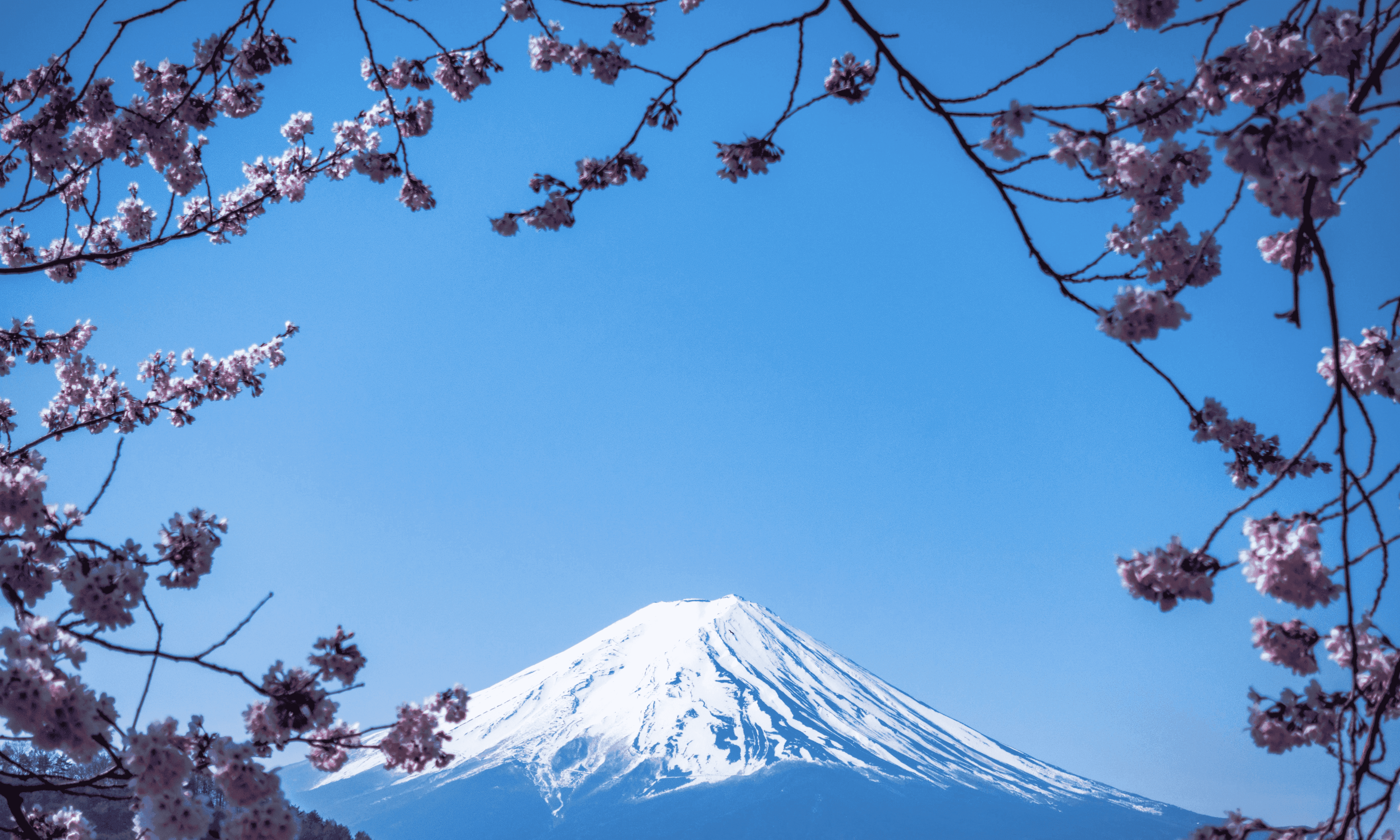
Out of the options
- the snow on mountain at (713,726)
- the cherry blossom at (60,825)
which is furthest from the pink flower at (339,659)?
the snow on mountain at (713,726)

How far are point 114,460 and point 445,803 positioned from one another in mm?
95936

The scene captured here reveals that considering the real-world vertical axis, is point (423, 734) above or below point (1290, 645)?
above

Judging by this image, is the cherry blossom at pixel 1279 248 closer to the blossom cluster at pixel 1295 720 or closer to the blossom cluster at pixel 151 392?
the blossom cluster at pixel 1295 720

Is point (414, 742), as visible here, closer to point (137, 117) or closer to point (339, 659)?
point (339, 659)

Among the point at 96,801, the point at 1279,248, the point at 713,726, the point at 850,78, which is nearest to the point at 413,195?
the point at 850,78

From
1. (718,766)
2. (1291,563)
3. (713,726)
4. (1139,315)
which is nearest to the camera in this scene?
(1291,563)

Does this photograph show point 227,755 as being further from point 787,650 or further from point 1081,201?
point 787,650

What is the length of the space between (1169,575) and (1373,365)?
1.02 meters

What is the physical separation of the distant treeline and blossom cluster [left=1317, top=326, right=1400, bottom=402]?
3872 mm

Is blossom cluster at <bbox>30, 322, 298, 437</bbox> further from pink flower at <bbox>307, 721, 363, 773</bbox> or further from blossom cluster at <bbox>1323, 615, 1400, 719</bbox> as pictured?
blossom cluster at <bbox>1323, 615, 1400, 719</bbox>

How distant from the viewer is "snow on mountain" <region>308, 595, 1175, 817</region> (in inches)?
3297

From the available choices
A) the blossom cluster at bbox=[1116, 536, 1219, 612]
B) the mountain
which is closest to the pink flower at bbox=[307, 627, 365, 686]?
the blossom cluster at bbox=[1116, 536, 1219, 612]

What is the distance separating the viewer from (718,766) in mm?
82438

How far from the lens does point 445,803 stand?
8275 cm
